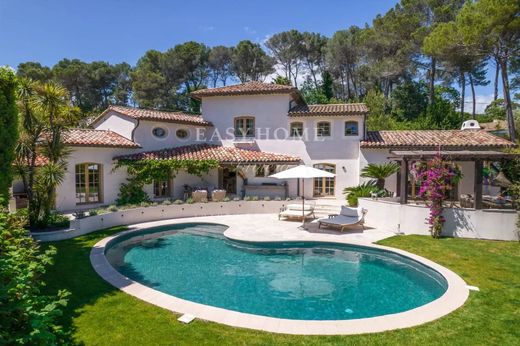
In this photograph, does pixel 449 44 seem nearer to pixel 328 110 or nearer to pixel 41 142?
pixel 328 110

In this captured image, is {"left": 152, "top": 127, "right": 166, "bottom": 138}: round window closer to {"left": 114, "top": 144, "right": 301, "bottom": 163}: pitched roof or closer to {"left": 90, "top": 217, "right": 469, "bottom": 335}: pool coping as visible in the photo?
{"left": 114, "top": 144, "right": 301, "bottom": 163}: pitched roof

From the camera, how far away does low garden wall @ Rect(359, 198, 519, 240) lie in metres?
14.8

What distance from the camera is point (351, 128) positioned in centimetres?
2486

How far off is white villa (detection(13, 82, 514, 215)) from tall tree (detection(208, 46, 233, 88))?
113ft

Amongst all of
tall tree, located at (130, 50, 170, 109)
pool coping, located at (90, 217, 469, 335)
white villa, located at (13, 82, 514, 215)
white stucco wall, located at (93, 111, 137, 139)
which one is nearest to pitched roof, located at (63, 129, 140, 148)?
white villa, located at (13, 82, 514, 215)

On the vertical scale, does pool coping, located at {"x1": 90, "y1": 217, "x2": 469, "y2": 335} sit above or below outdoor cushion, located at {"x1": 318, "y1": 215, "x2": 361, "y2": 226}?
below

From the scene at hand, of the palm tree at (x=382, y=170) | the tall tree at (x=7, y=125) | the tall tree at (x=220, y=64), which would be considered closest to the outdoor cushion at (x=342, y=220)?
the palm tree at (x=382, y=170)

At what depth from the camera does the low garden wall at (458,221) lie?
14.8m

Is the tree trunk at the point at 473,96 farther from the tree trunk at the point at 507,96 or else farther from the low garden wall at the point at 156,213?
the low garden wall at the point at 156,213

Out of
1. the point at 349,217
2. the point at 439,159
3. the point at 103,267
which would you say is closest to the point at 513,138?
the point at 439,159

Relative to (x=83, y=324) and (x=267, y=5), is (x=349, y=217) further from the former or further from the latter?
(x=267, y=5)

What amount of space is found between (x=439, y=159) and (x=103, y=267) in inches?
619

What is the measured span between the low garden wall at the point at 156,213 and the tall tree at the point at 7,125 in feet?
13.3

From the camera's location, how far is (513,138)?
2938 cm
